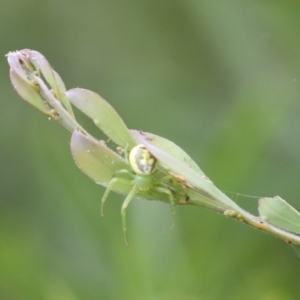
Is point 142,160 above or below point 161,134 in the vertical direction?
below

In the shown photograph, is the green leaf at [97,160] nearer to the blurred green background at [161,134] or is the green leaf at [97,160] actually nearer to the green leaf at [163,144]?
the green leaf at [163,144]

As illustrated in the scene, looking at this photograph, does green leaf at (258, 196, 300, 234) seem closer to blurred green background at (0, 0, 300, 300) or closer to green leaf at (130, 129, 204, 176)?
green leaf at (130, 129, 204, 176)

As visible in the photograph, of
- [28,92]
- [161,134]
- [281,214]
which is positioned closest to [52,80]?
[28,92]

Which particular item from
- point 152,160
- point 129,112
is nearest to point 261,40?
point 129,112

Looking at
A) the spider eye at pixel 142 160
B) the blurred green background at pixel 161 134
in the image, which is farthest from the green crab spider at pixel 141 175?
the blurred green background at pixel 161 134

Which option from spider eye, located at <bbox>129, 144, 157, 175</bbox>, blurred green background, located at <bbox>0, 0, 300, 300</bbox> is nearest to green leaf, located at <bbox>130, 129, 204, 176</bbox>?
spider eye, located at <bbox>129, 144, 157, 175</bbox>

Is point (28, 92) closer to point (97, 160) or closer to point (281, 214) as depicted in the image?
point (97, 160)

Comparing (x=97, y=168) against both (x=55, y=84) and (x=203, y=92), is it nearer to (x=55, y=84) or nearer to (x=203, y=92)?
(x=55, y=84)
